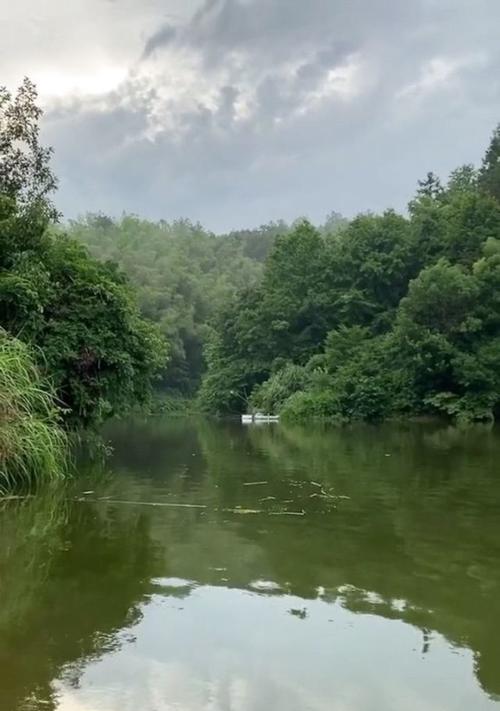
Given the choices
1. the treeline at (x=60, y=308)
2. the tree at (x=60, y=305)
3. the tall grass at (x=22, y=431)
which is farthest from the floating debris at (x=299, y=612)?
the tree at (x=60, y=305)

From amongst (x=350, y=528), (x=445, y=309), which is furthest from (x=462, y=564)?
(x=445, y=309)

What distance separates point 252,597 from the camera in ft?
16.5

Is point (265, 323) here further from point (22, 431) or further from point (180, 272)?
point (22, 431)

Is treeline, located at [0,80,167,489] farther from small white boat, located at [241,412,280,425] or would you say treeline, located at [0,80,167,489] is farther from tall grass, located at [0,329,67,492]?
small white boat, located at [241,412,280,425]

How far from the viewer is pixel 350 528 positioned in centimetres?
698

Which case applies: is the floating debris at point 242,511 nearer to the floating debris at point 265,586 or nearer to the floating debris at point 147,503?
the floating debris at point 147,503

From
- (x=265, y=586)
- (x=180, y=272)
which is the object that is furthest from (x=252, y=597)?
(x=180, y=272)

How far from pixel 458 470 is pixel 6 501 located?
6375 mm

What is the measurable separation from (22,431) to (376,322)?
25.4m

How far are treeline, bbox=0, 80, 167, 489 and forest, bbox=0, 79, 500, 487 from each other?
22 millimetres

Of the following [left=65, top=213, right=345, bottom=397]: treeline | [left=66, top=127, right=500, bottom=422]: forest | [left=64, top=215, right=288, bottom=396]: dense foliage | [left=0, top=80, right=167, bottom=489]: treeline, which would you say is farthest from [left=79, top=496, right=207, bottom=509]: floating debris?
[left=64, top=215, right=288, bottom=396]: dense foliage

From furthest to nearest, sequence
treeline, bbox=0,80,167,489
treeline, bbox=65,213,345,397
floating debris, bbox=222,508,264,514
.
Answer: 1. treeline, bbox=65,213,345,397
2. treeline, bbox=0,80,167,489
3. floating debris, bbox=222,508,264,514

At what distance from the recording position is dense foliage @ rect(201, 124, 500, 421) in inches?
1070

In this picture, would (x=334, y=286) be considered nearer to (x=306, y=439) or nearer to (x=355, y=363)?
(x=355, y=363)
